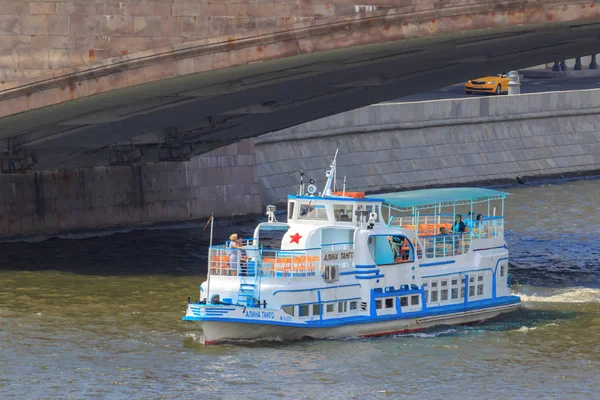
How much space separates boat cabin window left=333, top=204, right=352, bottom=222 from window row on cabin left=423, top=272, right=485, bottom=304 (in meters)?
2.73

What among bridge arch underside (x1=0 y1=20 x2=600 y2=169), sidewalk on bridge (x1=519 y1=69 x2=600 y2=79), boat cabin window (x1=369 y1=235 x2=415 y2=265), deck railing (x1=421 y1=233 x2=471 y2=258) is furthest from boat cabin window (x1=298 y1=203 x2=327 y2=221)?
sidewalk on bridge (x1=519 y1=69 x2=600 y2=79)

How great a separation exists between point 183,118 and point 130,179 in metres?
8.17

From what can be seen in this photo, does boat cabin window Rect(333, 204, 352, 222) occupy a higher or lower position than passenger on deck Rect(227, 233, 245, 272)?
higher

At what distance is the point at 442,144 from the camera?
70.8m

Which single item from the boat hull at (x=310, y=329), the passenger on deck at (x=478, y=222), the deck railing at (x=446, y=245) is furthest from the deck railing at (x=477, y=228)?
the boat hull at (x=310, y=329)

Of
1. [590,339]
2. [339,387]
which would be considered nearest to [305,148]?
[590,339]

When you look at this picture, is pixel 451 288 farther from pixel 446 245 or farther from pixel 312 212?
pixel 312 212

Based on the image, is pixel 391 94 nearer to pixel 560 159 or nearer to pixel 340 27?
pixel 340 27

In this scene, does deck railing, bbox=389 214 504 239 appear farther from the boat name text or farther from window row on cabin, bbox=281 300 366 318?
the boat name text

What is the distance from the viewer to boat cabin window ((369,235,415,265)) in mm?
38500

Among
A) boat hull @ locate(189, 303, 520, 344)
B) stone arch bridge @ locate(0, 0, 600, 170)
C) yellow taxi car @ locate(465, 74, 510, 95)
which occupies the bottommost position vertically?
boat hull @ locate(189, 303, 520, 344)

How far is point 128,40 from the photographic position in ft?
132

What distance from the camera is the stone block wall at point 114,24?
38781 mm

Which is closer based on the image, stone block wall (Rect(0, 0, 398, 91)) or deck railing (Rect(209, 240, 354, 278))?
deck railing (Rect(209, 240, 354, 278))
